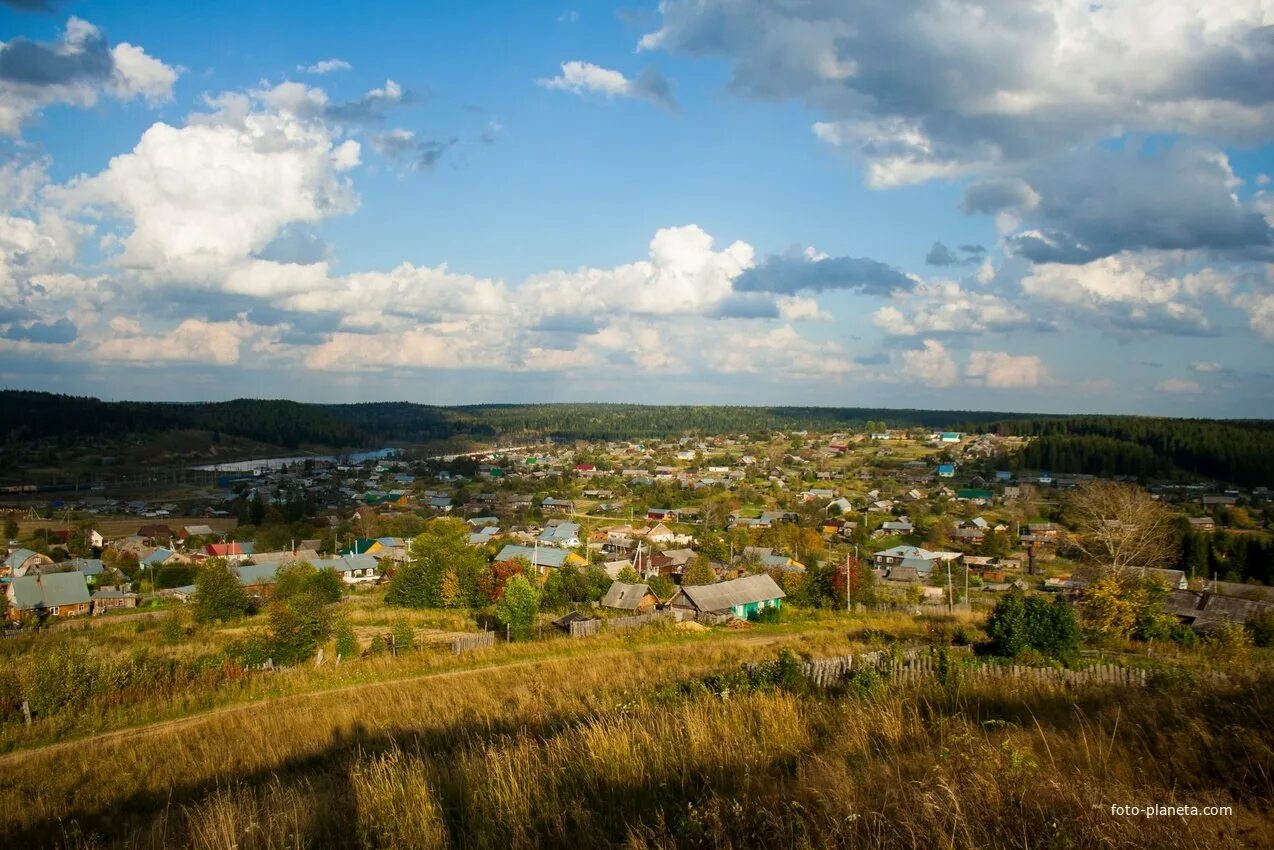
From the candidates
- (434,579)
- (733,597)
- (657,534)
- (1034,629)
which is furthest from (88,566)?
(1034,629)

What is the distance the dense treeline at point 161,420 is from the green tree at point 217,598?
10087 centimetres

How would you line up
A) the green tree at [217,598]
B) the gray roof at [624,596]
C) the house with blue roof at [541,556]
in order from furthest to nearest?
the house with blue roof at [541,556], the green tree at [217,598], the gray roof at [624,596]

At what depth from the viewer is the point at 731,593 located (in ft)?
97.9

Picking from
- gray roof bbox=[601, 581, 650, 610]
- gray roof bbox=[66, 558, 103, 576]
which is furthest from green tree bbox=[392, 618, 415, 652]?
gray roof bbox=[66, 558, 103, 576]

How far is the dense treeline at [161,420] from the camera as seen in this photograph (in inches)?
4397

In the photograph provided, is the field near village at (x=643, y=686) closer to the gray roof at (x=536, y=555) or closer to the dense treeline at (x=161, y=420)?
the gray roof at (x=536, y=555)

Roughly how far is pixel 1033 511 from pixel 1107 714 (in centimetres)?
6446

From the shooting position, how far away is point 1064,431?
10744 cm

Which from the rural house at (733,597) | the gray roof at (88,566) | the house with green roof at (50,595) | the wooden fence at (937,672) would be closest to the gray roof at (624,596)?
the rural house at (733,597)

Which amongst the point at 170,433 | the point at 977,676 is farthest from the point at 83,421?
the point at 977,676

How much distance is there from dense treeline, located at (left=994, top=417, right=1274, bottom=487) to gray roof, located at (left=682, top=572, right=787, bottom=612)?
66957 mm

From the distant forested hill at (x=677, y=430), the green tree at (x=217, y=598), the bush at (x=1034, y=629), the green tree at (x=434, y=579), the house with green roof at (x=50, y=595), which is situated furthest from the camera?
the distant forested hill at (x=677, y=430)

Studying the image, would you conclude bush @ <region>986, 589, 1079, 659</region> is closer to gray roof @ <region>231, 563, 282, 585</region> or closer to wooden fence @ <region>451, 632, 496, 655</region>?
wooden fence @ <region>451, 632, 496, 655</region>

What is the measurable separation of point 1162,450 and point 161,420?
146m
